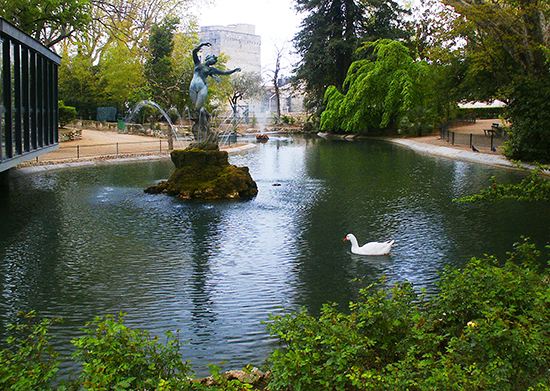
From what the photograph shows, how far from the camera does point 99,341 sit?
4637 millimetres

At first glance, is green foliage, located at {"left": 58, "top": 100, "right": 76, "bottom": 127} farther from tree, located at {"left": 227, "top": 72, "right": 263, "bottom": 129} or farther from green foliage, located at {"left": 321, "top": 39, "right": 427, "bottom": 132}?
tree, located at {"left": 227, "top": 72, "right": 263, "bottom": 129}

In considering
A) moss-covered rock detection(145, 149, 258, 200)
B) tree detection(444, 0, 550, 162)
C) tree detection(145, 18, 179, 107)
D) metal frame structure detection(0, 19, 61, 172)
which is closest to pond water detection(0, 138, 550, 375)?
moss-covered rock detection(145, 149, 258, 200)

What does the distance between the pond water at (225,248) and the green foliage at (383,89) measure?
25.4m

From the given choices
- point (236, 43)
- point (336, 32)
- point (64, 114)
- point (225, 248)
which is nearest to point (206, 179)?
point (225, 248)

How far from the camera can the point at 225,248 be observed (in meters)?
11.4

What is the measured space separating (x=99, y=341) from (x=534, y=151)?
2437 cm

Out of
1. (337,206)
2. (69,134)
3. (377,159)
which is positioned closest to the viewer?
(337,206)

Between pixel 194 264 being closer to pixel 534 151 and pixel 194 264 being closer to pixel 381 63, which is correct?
pixel 534 151

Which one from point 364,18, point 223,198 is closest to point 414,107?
point 364,18

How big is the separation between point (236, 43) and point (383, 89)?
74.7m

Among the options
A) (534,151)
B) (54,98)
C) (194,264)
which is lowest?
(194,264)

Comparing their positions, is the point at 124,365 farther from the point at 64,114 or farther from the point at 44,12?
the point at 64,114

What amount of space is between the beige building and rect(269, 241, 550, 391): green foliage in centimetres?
10473

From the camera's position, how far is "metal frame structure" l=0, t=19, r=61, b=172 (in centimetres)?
1337
